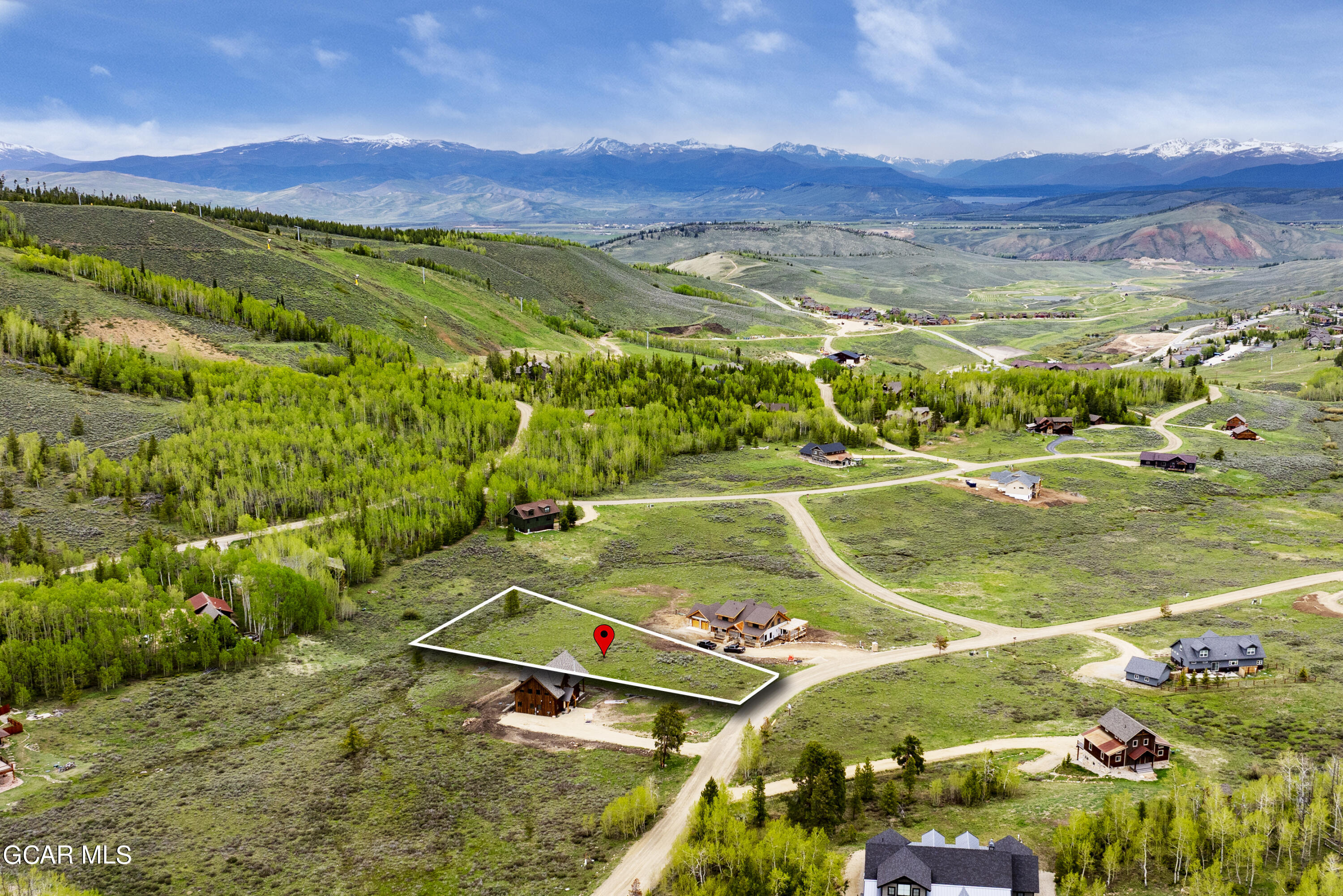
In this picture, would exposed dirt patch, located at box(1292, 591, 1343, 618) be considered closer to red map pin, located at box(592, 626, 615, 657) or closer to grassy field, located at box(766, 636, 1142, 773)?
grassy field, located at box(766, 636, 1142, 773)

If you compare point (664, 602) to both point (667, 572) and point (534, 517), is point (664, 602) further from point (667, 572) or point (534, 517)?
point (534, 517)

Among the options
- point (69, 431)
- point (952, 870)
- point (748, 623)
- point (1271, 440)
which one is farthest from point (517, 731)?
point (1271, 440)

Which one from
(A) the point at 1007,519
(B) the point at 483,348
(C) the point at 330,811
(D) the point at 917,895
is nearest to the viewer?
(D) the point at 917,895

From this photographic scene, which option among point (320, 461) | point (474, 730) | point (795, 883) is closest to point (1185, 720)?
point (795, 883)

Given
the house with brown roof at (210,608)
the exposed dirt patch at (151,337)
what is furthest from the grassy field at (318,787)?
the exposed dirt patch at (151,337)

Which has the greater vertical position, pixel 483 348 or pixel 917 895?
pixel 483 348

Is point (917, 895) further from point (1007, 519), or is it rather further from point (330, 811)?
point (1007, 519)

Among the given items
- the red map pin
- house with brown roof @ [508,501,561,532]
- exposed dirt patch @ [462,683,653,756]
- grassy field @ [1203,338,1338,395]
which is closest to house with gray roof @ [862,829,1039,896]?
exposed dirt patch @ [462,683,653,756]

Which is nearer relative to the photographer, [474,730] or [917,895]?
[917,895]

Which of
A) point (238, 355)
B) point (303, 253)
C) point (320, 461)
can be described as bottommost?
point (320, 461)
